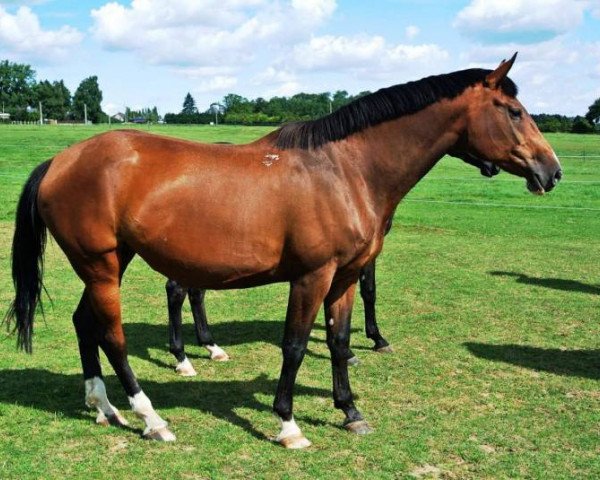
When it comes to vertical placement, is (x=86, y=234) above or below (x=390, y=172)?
below

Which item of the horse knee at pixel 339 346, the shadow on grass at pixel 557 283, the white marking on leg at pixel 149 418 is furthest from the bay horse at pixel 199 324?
the shadow on grass at pixel 557 283

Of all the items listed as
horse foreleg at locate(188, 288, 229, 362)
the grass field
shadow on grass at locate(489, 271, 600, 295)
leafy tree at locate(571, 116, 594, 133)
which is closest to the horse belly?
the grass field

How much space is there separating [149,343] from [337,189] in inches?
135

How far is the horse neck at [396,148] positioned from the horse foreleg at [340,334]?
2.37ft

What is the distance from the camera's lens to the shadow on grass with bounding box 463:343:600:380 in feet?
18.8

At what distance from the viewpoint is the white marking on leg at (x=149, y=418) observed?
4216mm

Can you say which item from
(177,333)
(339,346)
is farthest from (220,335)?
(339,346)

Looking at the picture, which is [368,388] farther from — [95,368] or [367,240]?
[95,368]

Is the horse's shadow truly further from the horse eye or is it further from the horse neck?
the horse eye

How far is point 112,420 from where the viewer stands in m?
4.55

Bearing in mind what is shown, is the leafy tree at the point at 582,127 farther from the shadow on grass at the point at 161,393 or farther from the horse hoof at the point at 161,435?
the horse hoof at the point at 161,435

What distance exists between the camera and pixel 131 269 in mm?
10125

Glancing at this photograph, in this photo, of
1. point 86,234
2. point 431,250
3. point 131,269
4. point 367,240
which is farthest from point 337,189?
point 431,250

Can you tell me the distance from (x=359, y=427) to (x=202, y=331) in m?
2.25
